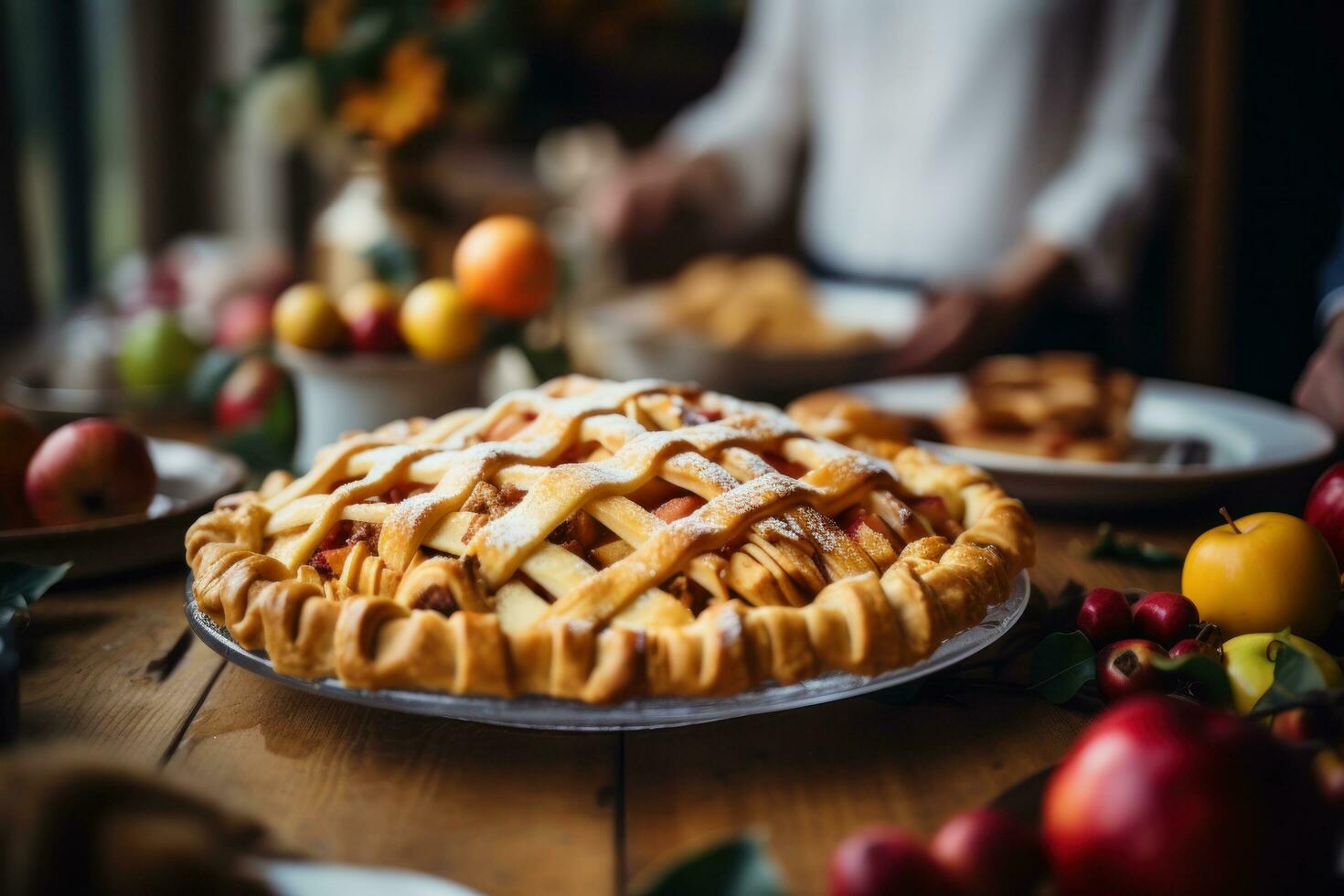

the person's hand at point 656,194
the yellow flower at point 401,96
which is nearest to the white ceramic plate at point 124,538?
the yellow flower at point 401,96

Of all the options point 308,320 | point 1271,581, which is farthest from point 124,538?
point 1271,581

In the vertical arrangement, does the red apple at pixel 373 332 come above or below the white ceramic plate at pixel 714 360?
above

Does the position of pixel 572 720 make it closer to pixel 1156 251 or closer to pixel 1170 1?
Answer: pixel 1170 1

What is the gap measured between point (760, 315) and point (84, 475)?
116 cm

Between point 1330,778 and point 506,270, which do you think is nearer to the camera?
point 1330,778

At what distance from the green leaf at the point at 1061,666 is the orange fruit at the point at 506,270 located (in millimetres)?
864

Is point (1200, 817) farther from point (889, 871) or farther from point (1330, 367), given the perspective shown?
point (1330, 367)

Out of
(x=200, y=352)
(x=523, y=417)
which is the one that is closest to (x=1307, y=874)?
Result: (x=523, y=417)

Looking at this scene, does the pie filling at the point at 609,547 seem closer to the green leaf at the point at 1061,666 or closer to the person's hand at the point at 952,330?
the green leaf at the point at 1061,666

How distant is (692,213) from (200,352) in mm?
1315

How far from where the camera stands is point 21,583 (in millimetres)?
762

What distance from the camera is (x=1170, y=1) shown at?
2078 millimetres

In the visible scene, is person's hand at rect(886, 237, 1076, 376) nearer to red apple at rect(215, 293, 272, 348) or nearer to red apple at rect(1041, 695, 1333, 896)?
red apple at rect(215, 293, 272, 348)

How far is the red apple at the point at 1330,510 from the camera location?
0.88 meters
